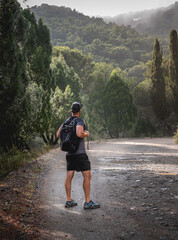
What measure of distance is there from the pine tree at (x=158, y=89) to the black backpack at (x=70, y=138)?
30.5 m

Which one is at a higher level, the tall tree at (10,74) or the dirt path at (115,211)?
the tall tree at (10,74)

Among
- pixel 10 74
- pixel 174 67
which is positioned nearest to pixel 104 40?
pixel 174 67

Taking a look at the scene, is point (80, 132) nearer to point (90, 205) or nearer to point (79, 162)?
point (79, 162)

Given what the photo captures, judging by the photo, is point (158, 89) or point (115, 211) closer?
point (115, 211)

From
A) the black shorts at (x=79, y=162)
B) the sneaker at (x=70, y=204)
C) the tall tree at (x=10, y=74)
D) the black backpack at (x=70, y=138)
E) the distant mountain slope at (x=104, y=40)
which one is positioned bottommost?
the sneaker at (x=70, y=204)

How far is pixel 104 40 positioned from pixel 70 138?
88.3 meters

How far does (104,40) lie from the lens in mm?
88562

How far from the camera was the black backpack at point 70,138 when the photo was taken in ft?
15.0

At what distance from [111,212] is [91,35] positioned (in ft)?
306

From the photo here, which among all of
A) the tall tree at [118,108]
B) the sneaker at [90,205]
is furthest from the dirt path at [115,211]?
the tall tree at [118,108]

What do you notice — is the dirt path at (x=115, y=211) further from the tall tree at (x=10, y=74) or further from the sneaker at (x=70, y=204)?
the tall tree at (x=10, y=74)

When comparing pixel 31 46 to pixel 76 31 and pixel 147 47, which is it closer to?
pixel 147 47

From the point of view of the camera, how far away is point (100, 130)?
32.6 m

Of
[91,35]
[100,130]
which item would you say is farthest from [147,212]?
[91,35]
